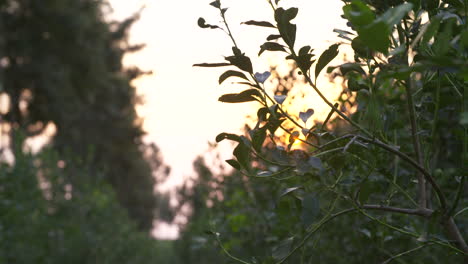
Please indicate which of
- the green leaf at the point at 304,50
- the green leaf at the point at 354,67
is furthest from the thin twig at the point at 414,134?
the green leaf at the point at 304,50

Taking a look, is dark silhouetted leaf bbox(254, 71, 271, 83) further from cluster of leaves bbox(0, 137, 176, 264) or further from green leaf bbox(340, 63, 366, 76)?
cluster of leaves bbox(0, 137, 176, 264)

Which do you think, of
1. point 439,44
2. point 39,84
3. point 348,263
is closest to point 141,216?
point 39,84

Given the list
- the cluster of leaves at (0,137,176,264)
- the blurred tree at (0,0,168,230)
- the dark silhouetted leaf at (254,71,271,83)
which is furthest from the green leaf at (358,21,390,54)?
the blurred tree at (0,0,168,230)

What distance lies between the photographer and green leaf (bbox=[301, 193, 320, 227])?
1138 mm

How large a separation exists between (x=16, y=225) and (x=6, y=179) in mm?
862

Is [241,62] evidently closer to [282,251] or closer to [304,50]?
[304,50]

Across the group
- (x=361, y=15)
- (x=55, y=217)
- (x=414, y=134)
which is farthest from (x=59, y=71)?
(x=361, y=15)

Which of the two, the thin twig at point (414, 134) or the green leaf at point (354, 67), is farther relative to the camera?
the thin twig at point (414, 134)

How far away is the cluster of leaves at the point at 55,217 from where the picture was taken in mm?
6395

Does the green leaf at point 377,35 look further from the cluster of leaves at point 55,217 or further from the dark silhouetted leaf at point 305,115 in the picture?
the cluster of leaves at point 55,217

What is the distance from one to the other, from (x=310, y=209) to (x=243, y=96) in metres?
0.28

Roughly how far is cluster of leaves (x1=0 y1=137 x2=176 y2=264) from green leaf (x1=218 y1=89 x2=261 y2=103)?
485 cm

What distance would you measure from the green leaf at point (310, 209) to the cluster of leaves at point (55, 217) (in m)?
4.96

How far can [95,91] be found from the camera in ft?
84.8
